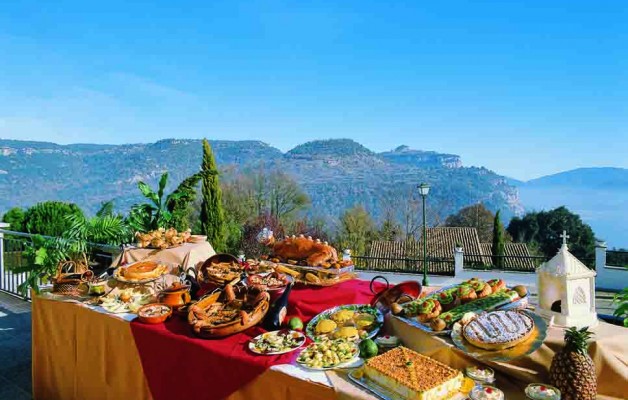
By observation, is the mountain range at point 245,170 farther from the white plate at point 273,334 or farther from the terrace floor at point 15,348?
the white plate at point 273,334

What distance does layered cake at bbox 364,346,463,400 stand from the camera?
75.2 inches

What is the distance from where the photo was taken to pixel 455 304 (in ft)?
8.72

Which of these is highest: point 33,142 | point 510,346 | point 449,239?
point 33,142

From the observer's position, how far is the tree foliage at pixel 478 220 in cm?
4559

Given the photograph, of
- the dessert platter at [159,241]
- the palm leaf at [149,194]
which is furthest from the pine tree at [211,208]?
the dessert platter at [159,241]

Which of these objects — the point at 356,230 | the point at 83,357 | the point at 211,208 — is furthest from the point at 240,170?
the point at 83,357

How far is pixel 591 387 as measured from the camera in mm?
1895

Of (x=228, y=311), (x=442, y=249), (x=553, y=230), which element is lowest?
(x=442, y=249)

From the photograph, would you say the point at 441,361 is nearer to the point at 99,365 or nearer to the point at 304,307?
the point at 304,307

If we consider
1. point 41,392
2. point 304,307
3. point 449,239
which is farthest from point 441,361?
point 449,239

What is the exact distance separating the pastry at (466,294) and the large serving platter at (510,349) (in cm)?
40

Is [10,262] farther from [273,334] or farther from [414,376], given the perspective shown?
[414,376]

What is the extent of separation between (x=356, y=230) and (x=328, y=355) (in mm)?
32556

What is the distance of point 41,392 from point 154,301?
1.40 m
